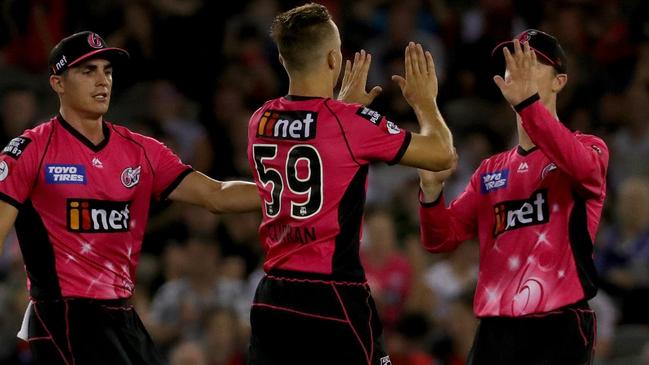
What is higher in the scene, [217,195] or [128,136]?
[128,136]

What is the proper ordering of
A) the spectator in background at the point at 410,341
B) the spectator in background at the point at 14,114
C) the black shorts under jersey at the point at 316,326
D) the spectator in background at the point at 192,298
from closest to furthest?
the black shorts under jersey at the point at 316,326 < the spectator in background at the point at 410,341 < the spectator in background at the point at 192,298 < the spectator in background at the point at 14,114

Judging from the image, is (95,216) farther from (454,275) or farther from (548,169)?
(454,275)

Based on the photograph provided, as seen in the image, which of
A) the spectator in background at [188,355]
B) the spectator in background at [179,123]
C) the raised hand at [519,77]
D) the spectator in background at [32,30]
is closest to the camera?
the raised hand at [519,77]

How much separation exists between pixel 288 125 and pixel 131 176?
1.07m

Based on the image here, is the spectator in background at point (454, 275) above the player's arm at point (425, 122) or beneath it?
beneath

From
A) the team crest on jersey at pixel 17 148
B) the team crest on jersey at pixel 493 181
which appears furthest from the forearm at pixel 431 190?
the team crest on jersey at pixel 17 148

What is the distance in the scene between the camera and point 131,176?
A: 7.84m

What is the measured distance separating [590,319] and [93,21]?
8.53m

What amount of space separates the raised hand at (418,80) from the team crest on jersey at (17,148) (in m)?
1.91

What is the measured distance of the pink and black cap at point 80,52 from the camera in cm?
783

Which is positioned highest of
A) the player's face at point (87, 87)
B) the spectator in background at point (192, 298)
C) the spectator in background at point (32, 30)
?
the spectator in background at point (32, 30)

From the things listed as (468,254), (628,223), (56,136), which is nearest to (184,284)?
(468,254)

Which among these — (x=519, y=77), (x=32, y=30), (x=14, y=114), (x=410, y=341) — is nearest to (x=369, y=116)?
(x=519, y=77)

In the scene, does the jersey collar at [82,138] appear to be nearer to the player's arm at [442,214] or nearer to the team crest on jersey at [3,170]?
the team crest on jersey at [3,170]
